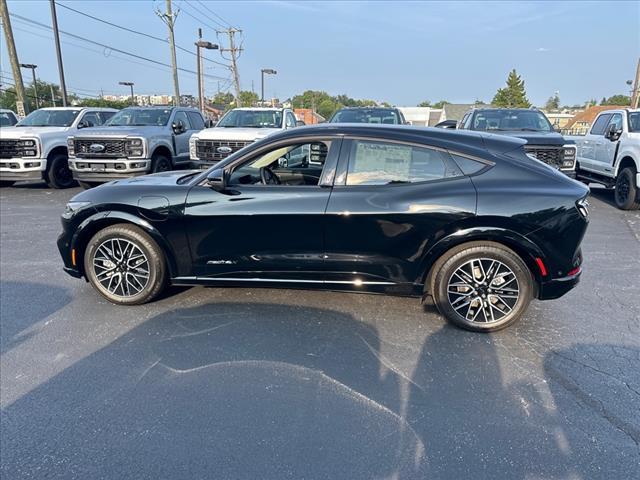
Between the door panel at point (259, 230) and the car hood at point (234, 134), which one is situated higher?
the car hood at point (234, 134)

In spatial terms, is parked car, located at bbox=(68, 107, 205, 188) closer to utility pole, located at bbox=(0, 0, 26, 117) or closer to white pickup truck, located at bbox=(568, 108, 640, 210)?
utility pole, located at bbox=(0, 0, 26, 117)

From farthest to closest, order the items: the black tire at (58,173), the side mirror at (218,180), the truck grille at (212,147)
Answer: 1. the black tire at (58,173)
2. the truck grille at (212,147)
3. the side mirror at (218,180)

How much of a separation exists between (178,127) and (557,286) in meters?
9.80

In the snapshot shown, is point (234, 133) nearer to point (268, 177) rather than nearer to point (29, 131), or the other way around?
point (29, 131)

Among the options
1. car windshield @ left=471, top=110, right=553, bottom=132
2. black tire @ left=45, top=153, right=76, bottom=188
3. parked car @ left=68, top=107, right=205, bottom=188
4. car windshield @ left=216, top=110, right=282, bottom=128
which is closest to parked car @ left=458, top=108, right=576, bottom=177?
car windshield @ left=471, top=110, right=553, bottom=132

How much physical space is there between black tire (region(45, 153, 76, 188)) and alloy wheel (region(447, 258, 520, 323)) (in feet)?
36.5

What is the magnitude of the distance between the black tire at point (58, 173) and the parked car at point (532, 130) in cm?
1041

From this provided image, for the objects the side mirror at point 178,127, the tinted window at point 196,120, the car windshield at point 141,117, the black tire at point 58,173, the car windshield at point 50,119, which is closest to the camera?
the side mirror at point 178,127

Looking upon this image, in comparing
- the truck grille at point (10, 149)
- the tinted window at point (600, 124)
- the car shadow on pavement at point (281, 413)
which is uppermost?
the tinted window at point (600, 124)

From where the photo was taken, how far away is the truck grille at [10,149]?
10.5m

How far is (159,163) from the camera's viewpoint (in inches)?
421

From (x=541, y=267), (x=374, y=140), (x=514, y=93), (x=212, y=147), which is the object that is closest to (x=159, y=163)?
(x=212, y=147)

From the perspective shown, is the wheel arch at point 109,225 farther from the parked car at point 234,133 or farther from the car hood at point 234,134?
the car hood at point 234,134

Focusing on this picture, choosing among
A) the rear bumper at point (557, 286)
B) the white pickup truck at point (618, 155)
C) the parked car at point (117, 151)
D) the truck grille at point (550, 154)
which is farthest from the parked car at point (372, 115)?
the rear bumper at point (557, 286)
